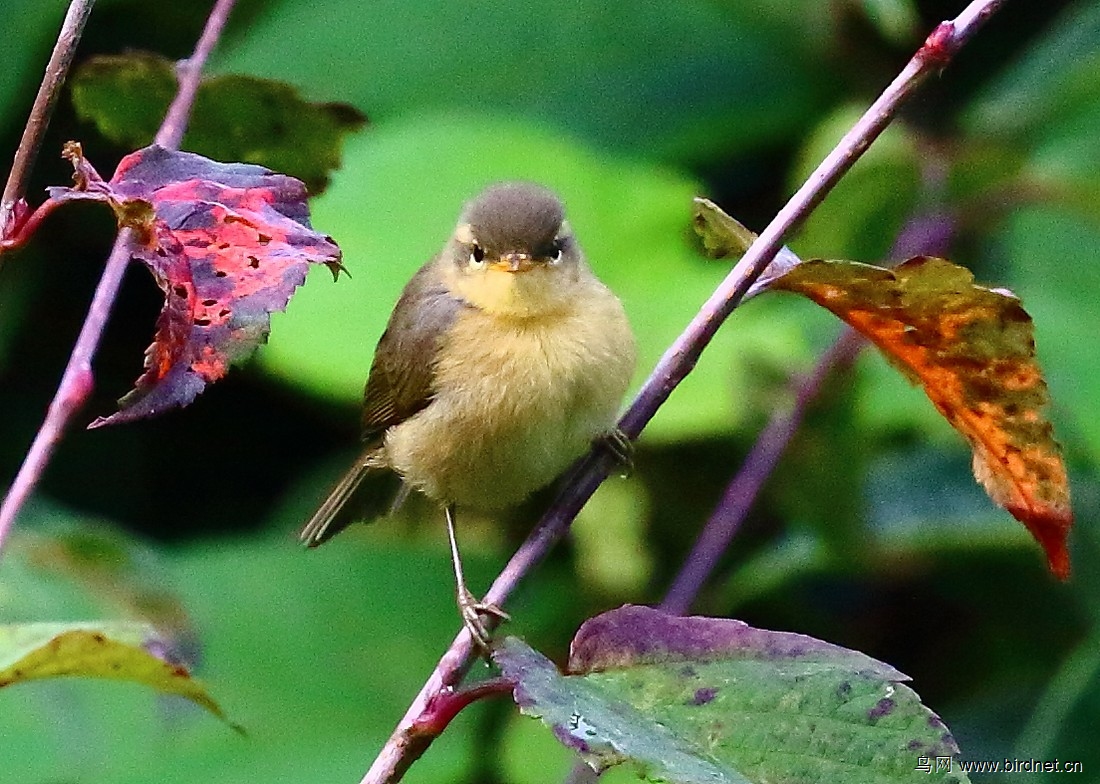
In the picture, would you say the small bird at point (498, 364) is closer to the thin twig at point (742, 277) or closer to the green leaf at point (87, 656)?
the thin twig at point (742, 277)

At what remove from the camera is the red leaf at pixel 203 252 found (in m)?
1.04

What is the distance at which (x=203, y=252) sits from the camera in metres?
1.11

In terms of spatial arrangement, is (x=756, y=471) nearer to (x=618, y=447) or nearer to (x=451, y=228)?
(x=618, y=447)

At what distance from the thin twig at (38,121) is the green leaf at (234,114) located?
0.49m

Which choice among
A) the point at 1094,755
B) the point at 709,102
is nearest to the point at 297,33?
the point at 709,102

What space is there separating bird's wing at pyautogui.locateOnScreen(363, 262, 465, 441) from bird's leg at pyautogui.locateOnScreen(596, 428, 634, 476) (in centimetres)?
35

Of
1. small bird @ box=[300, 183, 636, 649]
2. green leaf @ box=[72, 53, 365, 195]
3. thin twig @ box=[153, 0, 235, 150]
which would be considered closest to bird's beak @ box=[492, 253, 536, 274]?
small bird @ box=[300, 183, 636, 649]

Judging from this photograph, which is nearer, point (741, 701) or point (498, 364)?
point (741, 701)

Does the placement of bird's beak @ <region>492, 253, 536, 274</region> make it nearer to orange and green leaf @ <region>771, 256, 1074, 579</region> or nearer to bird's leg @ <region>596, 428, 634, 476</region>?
bird's leg @ <region>596, 428, 634, 476</region>

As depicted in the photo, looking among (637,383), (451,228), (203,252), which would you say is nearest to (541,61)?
(451,228)

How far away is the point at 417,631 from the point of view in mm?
3090

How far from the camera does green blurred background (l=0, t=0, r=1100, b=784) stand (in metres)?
2.66

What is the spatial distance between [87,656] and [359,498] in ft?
5.04

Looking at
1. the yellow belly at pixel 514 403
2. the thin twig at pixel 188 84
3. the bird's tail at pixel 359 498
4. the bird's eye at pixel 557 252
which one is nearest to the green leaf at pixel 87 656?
the thin twig at pixel 188 84
